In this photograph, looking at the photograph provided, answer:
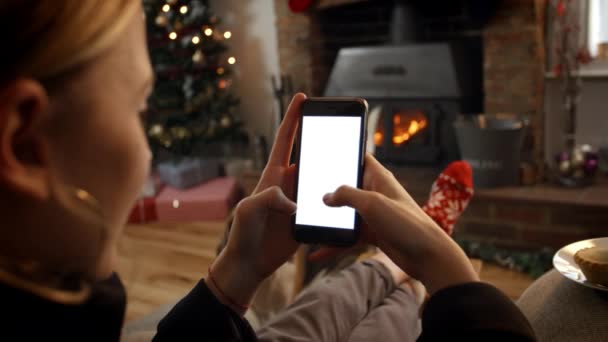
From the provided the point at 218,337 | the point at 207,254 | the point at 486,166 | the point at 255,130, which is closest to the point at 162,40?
the point at 255,130

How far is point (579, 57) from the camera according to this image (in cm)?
230

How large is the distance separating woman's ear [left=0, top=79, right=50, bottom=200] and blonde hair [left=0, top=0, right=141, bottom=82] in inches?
0.5

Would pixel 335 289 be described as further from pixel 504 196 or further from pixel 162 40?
pixel 162 40

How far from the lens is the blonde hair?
366mm

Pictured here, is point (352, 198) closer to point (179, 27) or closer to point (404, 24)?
point (404, 24)

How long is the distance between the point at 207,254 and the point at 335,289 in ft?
4.90

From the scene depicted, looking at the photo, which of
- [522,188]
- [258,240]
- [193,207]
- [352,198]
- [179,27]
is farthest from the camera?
[179,27]

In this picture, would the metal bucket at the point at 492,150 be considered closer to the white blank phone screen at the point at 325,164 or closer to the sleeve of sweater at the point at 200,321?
the white blank phone screen at the point at 325,164

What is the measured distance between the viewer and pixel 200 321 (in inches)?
29.0

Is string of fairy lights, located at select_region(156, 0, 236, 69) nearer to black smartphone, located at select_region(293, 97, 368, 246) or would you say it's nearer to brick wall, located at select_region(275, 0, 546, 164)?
brick wall, located at select_region(275, 0, 546, 164)

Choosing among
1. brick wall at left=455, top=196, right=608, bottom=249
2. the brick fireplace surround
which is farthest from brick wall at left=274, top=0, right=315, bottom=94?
brick wall at left=455, top=196, right=608, bottom=249

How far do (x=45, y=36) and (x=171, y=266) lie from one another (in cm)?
206

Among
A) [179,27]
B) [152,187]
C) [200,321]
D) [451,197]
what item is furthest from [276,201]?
[179,27]

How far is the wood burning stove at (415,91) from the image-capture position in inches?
96.3
